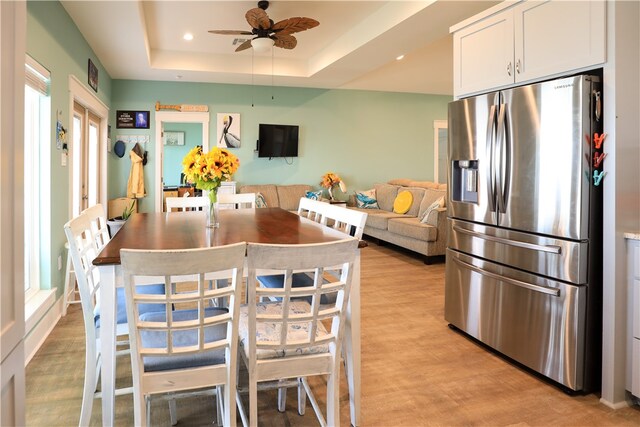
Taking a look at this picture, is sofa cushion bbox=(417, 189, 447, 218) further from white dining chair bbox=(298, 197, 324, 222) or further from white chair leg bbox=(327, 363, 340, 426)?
white chair leg bbox=(327, 363, 340, 426)

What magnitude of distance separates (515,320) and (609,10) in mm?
1735

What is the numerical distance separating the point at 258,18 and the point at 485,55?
2076 millimetres

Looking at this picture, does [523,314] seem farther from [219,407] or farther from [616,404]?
[219,407]

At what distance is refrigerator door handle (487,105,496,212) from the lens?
106 inches

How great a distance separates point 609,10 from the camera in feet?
6.92

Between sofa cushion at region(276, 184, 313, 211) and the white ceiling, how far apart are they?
1.77m

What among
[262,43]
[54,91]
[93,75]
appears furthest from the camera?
[93,75]

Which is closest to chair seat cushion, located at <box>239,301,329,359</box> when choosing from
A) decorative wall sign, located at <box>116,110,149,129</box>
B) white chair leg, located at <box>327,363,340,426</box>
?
white chair leg, located at <box>327,363,340,426</box>

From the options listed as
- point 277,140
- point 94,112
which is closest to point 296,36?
point 277,140

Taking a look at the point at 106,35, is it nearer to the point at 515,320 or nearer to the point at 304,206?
the point at 304,206

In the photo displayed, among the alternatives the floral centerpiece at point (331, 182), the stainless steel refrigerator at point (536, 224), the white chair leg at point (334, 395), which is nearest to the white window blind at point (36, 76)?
the white chair leg at point (334, 395)

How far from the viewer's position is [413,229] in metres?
5.72

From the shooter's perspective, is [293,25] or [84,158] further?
[84,158]

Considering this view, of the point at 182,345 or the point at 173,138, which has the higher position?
the point at 173,138
